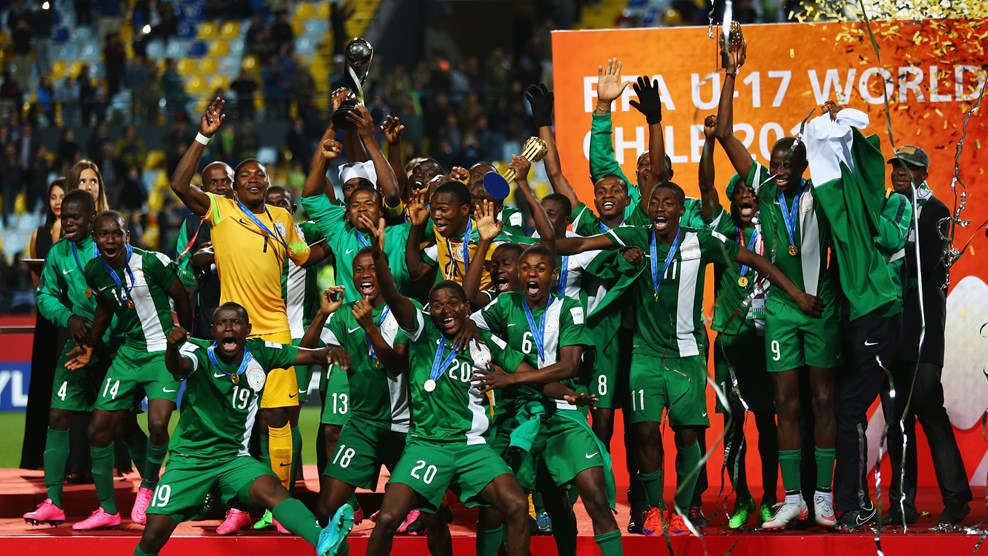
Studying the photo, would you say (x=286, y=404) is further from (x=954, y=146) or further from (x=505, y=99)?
(x=505, y=99)

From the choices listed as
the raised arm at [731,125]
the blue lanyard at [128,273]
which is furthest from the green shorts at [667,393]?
the blue lanyard at [128,273]

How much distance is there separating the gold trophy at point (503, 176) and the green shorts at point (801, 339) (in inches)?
65.3

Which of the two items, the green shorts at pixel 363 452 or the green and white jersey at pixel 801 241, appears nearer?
the green shorts at pixel 363 452

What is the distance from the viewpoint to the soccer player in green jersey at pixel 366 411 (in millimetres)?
7398

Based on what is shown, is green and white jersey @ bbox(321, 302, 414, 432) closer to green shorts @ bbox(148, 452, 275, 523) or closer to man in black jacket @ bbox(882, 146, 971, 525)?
green shorts @ bbox(148, 452, 275, 523)

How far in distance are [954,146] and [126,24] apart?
19.2 metres

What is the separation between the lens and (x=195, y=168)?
8.15m

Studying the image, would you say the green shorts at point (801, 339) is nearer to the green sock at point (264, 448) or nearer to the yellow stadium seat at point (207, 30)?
the green sock at point (264, 448)

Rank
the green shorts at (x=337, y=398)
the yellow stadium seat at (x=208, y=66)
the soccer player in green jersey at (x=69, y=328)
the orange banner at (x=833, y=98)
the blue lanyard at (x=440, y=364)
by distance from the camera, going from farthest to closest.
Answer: the yellow stadium seat at (x=208, y=66) < the orange banner at (x=833, y=98) < the soccer player in green jersey at (x=69, y=328) < the green shorts at (x=337, y=398) < the blue lanyard at (x=440, y=364)

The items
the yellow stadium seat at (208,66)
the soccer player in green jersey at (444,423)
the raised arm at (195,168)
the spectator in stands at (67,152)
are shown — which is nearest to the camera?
the soccer player in green jersey at (444,423)

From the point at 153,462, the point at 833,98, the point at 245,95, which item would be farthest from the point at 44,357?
the point at 245,95

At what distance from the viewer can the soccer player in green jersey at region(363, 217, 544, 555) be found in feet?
22.6

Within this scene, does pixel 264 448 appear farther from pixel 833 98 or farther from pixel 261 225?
pixel 833 98

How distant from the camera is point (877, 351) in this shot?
307 inches
